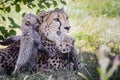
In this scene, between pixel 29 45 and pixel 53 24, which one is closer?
pixel 29 45

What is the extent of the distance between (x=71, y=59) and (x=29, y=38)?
0.49 metres

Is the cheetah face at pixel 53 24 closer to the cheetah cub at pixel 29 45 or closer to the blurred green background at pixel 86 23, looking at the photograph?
the cheetah cub at pixel 29 45

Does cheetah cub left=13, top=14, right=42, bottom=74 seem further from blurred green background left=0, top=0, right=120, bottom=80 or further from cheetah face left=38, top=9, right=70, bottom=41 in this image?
blurred green background left=0, top=0, right=120, bottom=80

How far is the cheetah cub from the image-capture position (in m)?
3.46

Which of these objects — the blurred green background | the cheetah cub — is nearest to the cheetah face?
the cheetah cub

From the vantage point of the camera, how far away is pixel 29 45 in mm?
3494

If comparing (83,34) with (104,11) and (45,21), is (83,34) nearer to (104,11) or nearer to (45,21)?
(104,11)

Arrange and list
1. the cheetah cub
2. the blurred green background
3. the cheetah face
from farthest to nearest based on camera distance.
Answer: the blurred green background → the cheetah face → the cheetah cub

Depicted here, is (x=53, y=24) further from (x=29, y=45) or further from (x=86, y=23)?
(x=86, y=23)

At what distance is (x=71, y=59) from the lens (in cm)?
379

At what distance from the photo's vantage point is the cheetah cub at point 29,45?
3.46m

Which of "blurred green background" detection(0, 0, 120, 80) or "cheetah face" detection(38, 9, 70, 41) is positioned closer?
"cheetah face" detection(38, 9, 70, 41)

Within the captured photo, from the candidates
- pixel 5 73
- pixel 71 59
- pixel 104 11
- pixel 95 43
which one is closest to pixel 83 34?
pixel 95 43

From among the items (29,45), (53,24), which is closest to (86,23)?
(53,24)
